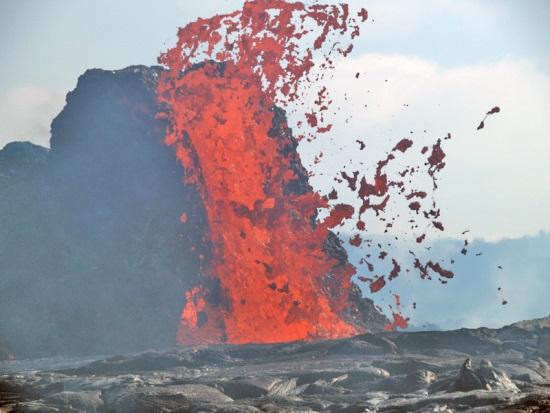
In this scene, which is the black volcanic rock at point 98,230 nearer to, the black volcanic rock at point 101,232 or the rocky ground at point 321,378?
the black volcanic rock at point 101,232

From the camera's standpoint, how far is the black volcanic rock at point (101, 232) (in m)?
62.0

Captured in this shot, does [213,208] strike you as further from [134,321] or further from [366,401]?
[366,401]

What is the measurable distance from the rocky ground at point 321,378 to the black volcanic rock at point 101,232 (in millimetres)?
20656

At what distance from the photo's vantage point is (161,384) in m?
29.2

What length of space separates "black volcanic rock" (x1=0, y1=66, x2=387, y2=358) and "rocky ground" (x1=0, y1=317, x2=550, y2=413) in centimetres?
2066

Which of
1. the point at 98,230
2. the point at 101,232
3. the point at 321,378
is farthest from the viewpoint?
the point at 98,230

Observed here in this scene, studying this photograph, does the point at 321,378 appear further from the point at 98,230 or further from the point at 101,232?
the point at 98,230

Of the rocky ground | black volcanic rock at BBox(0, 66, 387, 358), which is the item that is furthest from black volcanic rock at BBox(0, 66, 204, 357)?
the rocky ground

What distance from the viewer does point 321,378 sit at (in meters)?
29.0

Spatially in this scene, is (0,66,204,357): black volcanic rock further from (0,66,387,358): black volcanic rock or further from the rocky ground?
the rocky ground

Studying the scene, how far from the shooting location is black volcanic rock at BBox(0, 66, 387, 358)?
2442 inches

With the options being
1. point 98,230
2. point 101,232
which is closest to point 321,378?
point 101,232

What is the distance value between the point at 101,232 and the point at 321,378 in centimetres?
4448

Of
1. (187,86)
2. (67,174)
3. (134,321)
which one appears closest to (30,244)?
(67,174)
